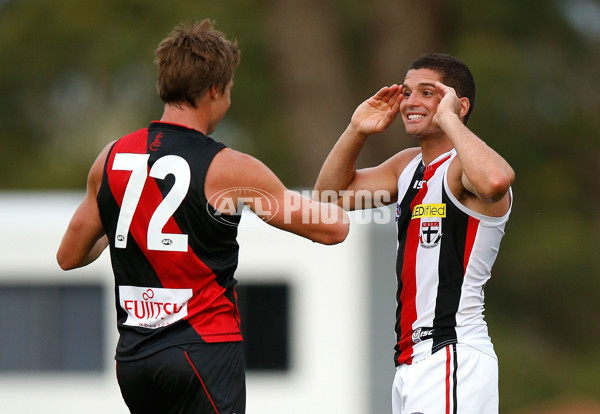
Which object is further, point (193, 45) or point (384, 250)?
point (384, 250)

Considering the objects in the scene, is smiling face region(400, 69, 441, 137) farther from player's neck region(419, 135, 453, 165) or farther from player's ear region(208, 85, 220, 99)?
player's ear region(208, 85, 220, 99)

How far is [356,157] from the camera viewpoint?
5367mm

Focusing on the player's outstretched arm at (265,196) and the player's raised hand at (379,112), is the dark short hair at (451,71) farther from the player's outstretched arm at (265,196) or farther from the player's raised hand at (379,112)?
the player's outstretched arm at (265,196)

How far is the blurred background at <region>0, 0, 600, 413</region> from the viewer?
1814 centimetres

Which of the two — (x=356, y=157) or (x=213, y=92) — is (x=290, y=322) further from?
(x=213, y=92)

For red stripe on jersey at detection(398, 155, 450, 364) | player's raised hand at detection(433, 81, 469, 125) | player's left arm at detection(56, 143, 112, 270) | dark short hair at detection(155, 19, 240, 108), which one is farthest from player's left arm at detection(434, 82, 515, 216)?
player's left arm at detection(56, 143, 112, 270)

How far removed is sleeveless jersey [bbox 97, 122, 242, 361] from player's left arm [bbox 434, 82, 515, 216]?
3.67 feet

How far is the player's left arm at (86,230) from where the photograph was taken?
178 inches

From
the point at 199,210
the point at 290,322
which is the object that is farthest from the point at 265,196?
the point at 290,322

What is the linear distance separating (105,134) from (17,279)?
9.59 m

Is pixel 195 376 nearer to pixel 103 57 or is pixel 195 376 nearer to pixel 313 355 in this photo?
pixel 313 355

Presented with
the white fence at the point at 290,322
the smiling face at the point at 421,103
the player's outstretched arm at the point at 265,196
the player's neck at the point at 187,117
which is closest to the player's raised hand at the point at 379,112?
the smiling face at the point at 421,103

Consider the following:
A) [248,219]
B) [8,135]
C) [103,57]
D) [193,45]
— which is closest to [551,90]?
[103,57]

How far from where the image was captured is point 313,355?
1164 centimetres
